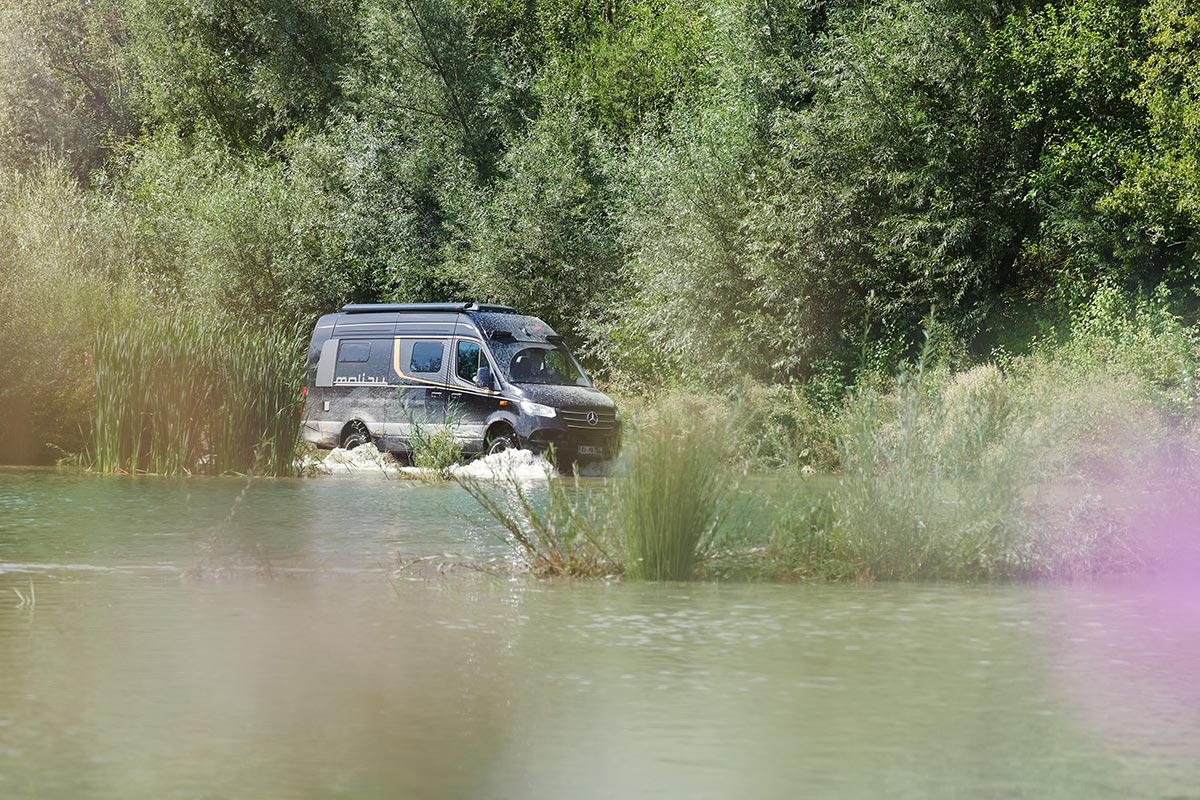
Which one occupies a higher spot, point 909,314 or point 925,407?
point 909,314

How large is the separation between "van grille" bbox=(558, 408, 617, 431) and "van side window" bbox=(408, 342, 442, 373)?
2.44m

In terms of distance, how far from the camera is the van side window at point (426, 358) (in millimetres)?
21359

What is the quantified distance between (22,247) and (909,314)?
50.7 feet

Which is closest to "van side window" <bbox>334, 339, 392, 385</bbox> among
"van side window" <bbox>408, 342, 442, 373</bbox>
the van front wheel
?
"van side window" <bbox>408, 342, 442, 373</bbox>

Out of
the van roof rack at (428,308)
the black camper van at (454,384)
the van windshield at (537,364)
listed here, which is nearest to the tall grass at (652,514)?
the black camper van at (454,384)

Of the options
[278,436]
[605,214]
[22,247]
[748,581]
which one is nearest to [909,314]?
[605,214]

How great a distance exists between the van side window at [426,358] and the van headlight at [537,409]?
6.44ft

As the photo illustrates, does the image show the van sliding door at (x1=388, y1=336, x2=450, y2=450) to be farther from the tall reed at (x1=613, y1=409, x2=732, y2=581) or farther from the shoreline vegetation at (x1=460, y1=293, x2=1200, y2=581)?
the tall reed at (x1=613, y1=409, x2=732, y2=581)

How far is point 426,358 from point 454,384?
82 cm

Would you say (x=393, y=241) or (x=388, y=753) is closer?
(x=388, y=753)

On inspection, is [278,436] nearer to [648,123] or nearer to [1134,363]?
[1134,363]

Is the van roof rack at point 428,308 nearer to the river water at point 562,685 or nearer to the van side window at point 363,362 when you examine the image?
the van side window at point 363,362

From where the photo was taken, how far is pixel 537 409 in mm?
19906

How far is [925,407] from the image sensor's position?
11.2 metres
